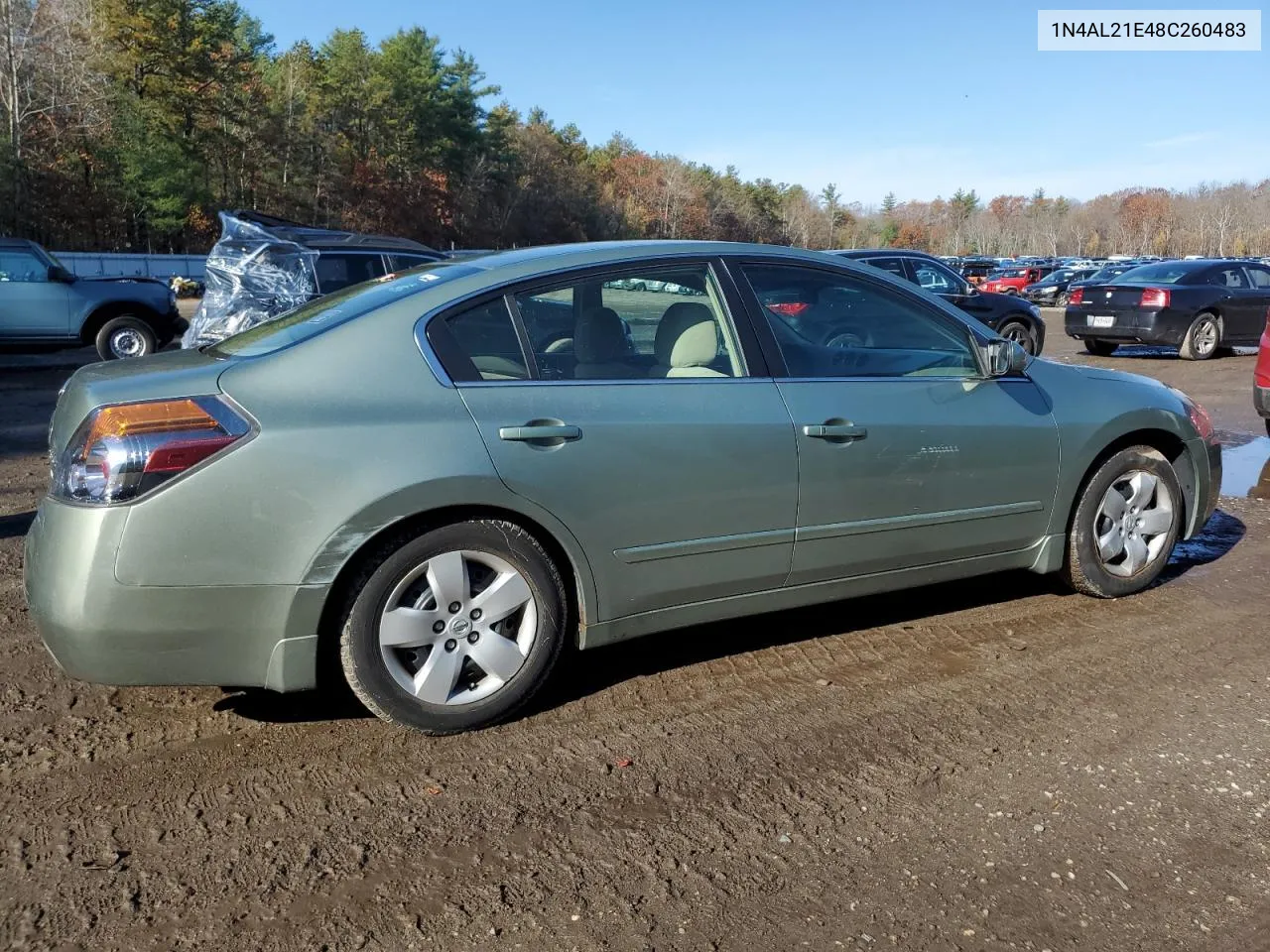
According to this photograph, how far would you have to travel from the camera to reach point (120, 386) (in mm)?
3096

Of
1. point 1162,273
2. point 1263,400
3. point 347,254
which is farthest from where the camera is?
point 1162,273

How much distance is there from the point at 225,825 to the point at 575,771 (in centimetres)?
97

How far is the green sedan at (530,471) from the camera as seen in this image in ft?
9.82

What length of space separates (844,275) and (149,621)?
279 centimetres

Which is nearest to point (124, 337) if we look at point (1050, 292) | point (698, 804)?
point (698, 804)

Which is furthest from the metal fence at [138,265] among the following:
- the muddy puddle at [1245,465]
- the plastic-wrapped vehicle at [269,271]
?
the muddy puddle at [1245,465]

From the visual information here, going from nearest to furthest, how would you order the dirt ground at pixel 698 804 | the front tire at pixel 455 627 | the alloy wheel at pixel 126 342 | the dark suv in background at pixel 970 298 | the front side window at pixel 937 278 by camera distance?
the dirt ground at pixel 698 804 < the front tire at pixel 455 627 < the alloy wheel at pixel 126 342 < the dark suv in background at pixel 970 298 < the front side window at pixel 937 278

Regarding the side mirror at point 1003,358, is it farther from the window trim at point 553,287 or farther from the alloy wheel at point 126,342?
the alloy wheel at point 126,342

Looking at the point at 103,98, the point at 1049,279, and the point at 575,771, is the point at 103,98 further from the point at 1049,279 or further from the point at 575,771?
the point at 575,771

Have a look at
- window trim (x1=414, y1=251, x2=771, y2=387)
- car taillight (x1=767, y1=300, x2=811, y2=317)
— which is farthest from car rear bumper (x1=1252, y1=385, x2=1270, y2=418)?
window trim (x1=414, y1=251, x2=771, y2=387)

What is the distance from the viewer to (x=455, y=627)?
3287 millimetres

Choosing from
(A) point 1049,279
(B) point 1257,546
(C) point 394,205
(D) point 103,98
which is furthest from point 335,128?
(B) point 1257,546

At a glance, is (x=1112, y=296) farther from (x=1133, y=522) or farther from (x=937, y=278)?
(x=1133, y=522)

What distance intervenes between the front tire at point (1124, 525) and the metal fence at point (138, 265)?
31826 millimetres
